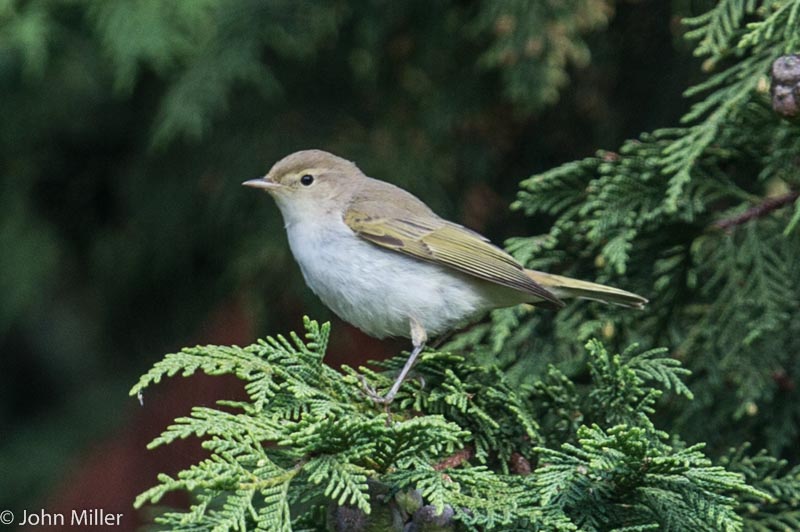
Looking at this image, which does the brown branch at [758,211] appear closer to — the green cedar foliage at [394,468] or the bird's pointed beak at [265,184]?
the green cedar foliage at [394,468]

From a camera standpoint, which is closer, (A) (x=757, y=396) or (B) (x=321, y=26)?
(A) (x=757, y=396)

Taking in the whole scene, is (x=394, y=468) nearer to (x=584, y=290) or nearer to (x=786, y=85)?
(x=584, y=290)


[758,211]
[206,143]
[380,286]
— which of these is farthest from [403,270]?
[206,143]

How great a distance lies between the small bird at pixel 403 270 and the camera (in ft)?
10.7

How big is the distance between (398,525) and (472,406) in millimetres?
636

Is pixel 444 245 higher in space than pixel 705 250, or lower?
higher

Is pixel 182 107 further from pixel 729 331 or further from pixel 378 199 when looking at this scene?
pixel 729 331

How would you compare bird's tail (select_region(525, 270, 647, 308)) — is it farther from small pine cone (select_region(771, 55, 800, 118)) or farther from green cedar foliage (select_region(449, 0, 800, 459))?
small pine cone (select_region(771, 55, 800, 118))

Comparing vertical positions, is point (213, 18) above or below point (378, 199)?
above

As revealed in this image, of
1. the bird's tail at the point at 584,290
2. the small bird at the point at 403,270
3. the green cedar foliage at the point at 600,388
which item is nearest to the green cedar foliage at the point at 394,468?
the green cedar foliage at the point at 600,388

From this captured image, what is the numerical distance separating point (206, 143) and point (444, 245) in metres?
1.65

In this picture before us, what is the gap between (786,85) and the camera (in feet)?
8.69

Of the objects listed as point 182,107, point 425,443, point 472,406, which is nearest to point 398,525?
point 425,443

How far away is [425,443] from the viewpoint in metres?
2.17
